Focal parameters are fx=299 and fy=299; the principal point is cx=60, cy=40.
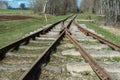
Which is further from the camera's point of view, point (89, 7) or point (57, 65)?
point (89, 7)

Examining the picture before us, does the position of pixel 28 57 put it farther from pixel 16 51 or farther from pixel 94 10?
pixel 94 10

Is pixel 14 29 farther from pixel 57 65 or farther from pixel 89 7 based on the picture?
pixel 89 7

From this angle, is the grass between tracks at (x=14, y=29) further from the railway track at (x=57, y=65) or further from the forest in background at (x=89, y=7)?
the forest in background at (x=89, y=7)

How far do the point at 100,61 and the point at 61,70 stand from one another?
5.12ft

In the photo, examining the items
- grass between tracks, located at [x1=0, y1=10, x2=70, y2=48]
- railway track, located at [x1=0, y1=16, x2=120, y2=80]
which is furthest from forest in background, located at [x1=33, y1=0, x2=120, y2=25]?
railway track, located at [x1=0, y1=16, x2=120, y2=80]

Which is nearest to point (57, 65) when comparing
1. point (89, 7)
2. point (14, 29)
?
point (14, 29)

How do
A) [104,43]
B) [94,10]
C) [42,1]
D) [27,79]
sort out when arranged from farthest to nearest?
[94,10], [42,1], [104,43], [27,79]

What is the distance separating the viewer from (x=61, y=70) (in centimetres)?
698

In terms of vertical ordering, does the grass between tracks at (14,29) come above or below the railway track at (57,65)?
below

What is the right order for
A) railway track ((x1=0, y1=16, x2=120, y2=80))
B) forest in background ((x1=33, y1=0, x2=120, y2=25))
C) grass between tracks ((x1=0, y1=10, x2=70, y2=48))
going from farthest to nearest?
forest in background ((x1=33, y1=0, x2=120, y2=25)) < grass between tracks ((x1=0, y1=10, x2=70, y2=48)) < railway track ((x1=0, y1=16, x2=120, y2=80))

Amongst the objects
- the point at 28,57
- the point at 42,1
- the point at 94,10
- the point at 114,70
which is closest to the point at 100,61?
the point at 114,70

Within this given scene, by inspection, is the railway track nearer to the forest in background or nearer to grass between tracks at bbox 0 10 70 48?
grass between tracks at bbox 0 10 70 48

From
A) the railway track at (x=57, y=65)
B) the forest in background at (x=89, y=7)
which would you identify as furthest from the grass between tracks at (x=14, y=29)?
the forest in background at (x=89, y=7)

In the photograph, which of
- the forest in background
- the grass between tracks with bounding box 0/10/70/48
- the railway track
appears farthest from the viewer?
the forest in background
